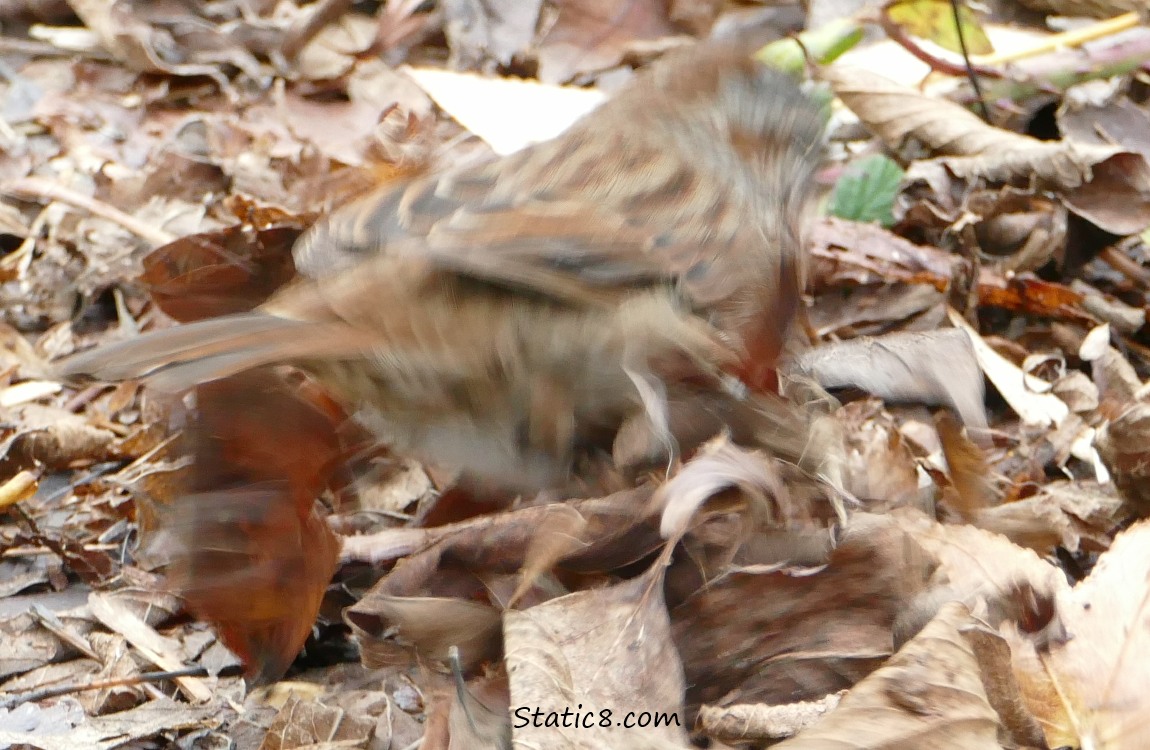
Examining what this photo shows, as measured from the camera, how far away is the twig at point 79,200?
9.69 ft

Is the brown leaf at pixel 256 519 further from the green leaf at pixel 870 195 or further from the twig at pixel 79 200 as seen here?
the green leaf at pixel 870 195

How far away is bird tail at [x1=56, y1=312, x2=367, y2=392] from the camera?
4.83ft

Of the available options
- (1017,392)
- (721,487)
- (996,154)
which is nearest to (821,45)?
(996,154)

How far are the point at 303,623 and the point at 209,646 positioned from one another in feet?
0.96

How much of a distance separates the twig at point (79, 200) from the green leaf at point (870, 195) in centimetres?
162

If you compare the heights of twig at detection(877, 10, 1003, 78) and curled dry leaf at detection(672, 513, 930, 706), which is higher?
curled dry leaf at detection(672, 513, 930, 706)

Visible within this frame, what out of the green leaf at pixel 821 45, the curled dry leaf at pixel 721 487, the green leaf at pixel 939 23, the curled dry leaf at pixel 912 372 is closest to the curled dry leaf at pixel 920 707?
the curled dry leaf at pixel 721 487

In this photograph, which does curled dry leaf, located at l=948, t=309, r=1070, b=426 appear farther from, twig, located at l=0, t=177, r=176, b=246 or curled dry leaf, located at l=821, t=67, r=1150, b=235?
twig, located at l=0, t=177, r=176, b=246

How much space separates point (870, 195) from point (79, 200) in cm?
208

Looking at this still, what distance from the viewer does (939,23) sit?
3.77m

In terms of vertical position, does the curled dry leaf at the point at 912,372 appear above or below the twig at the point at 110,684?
above

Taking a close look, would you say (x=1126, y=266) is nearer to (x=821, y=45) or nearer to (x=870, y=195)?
(x=870, y=195)

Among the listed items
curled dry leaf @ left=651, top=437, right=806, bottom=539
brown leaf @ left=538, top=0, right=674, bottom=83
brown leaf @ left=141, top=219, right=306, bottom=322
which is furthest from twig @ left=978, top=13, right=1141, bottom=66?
curled dry leaf @ left=651, top=437, right=806, bottom=539

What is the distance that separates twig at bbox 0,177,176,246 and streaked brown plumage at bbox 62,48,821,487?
47.4 inches
